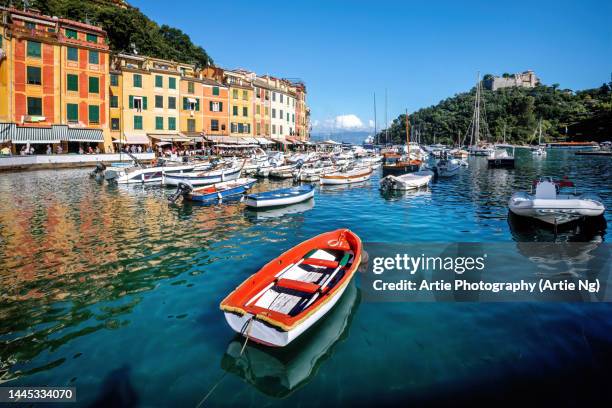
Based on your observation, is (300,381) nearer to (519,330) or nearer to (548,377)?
(548,377)

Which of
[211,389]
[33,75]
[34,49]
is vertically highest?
[34,49]

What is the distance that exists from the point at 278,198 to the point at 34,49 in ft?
124

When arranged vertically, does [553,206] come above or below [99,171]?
below

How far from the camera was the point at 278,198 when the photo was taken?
75.7ft

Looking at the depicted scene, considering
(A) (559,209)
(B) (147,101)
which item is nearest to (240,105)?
(B) (147,101)

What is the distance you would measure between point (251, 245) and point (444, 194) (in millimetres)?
20000

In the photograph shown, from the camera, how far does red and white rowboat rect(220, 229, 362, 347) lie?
7.16m

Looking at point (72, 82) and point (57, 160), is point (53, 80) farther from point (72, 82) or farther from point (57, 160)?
point (57, 160)

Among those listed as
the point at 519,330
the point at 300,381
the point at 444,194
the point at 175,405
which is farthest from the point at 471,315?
the point at 444,194

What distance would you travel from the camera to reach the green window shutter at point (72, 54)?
44622 mm

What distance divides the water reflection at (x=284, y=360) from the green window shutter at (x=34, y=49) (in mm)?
48397

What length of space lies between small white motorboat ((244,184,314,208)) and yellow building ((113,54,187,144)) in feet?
109

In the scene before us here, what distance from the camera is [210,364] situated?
24.0ft

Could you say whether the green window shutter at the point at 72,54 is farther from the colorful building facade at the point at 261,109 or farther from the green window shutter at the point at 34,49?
the colorful building facade at the point at 261,109
